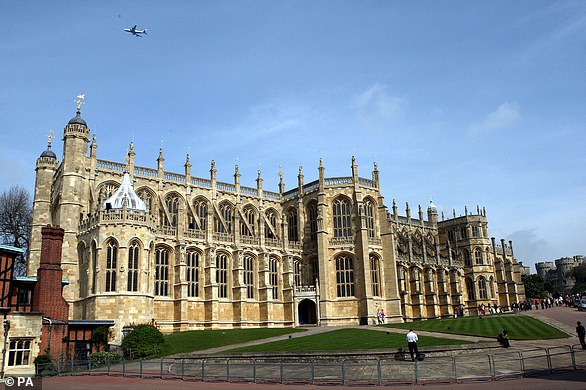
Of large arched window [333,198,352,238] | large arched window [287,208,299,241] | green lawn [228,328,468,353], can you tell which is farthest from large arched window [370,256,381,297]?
green lawn [228,328,468,353]

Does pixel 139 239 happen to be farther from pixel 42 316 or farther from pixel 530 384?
pixel 530 384

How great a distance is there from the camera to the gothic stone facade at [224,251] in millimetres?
42844

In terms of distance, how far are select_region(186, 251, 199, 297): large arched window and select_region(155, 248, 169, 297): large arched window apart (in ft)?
7.60

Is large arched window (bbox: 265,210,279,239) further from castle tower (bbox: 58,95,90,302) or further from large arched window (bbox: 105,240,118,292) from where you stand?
large arched window (bbox: 105,240,118,292)

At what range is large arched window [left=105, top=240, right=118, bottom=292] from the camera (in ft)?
137

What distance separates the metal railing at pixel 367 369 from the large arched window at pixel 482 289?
52.5 meters

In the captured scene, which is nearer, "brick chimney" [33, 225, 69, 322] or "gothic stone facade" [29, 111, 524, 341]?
"brick chimney" [33, 225, 69, 322]

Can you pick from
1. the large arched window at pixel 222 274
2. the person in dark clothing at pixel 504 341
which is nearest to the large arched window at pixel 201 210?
the large arched window at pixel 222 274

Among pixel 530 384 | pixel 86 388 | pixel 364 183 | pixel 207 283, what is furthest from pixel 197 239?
pixel 530 384

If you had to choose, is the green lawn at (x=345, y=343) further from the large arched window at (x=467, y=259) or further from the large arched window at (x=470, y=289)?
the large arched window at (x=467, y=259)

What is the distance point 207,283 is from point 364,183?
71.3 ft

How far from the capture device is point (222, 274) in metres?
54.5

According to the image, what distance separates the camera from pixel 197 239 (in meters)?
52.8

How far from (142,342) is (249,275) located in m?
22.0
